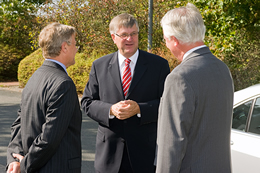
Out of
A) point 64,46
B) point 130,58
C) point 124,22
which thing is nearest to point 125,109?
Result: point 130,58

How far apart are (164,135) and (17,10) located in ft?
68.1

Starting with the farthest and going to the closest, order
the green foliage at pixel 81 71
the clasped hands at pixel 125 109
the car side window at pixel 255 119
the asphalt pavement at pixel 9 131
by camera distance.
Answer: the green foliage at pixel 81 71, the asphalt pavement at pixel 9 131, the car side window at pixel 255 119, the clasped hands at pixel 125 109

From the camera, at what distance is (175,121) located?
193cm

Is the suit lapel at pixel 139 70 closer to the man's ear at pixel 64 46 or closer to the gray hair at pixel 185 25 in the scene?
the man's ear at pixel 64 46

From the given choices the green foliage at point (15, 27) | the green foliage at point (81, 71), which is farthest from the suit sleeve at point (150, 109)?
the green foliage at point (15, 27)

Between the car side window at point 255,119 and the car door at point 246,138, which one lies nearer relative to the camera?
the car door at point 246,138

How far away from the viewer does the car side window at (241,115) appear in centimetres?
329

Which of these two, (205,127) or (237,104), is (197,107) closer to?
(205,127)

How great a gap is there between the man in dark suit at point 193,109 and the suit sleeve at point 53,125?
0.67 metres

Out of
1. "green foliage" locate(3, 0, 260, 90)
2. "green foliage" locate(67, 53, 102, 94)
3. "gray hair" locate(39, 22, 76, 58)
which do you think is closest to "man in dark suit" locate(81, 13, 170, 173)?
"gray hair" locate(39, 22, 76, 58)

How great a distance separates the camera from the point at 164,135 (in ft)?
6.47

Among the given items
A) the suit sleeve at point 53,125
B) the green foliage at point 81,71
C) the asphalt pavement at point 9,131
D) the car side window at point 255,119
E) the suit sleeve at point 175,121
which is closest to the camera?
the suit sleeve at point 175,121

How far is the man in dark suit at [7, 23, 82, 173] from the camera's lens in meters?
2.23

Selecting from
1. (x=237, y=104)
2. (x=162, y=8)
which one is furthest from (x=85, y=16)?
(x=237, y=104)
